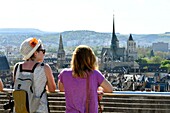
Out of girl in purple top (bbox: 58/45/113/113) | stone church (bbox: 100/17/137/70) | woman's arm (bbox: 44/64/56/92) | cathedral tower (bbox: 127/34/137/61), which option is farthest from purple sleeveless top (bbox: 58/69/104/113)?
cathedral tower (bbox: 127/34/137/61)

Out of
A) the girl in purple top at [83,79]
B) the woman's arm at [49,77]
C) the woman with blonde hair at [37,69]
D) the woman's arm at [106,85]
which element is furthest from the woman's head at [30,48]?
the woman's arm at [106,85]

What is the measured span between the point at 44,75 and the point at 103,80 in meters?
0.43

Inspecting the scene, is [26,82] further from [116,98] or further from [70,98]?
[116,98]

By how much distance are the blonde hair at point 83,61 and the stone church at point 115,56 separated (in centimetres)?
7827

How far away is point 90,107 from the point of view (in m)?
3.49

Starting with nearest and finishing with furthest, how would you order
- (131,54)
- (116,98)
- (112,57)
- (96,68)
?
(96,68) < (116,98) < (112,57) < (131,54)

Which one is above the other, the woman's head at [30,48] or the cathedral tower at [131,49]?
the woman's head at [30,48]

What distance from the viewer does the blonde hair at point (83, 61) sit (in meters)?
3.46

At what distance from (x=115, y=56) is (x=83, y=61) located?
86.7m

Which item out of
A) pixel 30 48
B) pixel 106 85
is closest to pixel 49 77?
pixel 30 48

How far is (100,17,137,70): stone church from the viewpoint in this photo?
8500 centimetres

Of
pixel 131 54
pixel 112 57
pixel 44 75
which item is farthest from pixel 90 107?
pixel 131 54

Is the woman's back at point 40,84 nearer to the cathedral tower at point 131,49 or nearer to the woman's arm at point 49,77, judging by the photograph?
the woman's arm at point 49,77

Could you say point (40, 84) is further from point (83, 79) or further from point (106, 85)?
point (106, 85)
